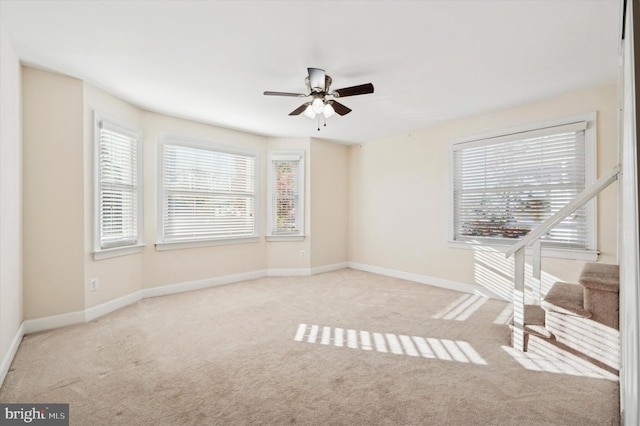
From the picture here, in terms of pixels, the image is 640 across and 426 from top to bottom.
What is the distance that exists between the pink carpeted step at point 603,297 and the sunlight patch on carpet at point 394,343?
0.89 m

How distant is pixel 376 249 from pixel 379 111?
8.78 feet

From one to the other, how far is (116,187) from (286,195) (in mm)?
2667

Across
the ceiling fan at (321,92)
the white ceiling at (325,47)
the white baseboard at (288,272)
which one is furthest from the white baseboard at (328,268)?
the ceiling fan at (321,92)

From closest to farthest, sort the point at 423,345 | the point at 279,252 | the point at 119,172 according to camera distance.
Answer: the point at 423,345 → the point at 119,172 → the point at 279,252

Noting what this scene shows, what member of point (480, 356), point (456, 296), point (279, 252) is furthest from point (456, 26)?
point (279, 252)

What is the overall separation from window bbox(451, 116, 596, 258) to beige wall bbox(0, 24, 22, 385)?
16.4 ft

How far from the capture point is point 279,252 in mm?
5547

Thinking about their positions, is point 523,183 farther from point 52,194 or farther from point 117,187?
point 52,194

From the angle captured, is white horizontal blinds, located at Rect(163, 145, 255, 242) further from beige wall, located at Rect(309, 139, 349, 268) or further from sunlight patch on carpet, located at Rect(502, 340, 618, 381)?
sunlight patch on carpet, located at Rect(502, 340, 618, 381)

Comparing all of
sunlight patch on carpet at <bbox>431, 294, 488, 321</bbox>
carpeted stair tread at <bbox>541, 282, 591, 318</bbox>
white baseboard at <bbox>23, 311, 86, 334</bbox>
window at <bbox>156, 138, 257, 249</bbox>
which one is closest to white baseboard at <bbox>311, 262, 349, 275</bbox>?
window at <bbox>156, 138, 257, 249</bbox>

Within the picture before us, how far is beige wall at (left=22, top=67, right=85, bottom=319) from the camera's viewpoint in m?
2.95

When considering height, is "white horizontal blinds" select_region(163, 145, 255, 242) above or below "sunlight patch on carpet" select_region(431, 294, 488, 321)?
above

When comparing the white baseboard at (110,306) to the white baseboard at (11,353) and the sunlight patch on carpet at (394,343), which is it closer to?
the white baseboard at (11,353)

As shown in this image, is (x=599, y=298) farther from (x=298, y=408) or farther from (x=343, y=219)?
(x=343, y=219)
